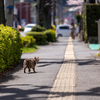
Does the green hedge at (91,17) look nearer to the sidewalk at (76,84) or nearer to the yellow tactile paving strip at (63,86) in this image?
the sidewalk at (76,84)

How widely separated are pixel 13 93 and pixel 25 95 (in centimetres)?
40

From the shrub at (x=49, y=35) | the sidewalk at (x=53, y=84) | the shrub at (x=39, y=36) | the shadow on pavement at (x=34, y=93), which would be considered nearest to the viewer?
the shadow on pavement at (x=34, y=93)

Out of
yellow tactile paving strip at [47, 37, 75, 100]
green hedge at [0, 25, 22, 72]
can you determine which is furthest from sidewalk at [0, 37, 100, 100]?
green hedge at [0, 25, 22, 72]

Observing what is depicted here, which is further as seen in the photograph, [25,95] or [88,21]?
[88,21]

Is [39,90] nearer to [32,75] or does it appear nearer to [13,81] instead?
[13,81]

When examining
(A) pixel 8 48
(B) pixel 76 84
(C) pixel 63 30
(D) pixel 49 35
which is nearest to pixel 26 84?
(B) pixel 76 84

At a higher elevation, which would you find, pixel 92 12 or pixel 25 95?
pixel 92 12

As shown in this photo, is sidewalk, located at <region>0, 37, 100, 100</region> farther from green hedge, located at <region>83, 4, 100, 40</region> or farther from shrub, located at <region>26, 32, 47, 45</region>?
shrub, located at <region>26, 32, 47, 45</region>

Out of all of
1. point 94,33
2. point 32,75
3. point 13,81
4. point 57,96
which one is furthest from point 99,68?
point 94,33

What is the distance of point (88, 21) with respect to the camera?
A: 26.4m

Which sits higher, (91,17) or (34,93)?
(91,17)

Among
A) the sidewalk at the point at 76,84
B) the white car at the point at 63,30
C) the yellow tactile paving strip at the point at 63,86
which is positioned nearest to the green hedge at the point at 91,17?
the sidewalk at the point at 76,84

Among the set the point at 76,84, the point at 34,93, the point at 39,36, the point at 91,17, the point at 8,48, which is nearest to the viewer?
the point at 34,93

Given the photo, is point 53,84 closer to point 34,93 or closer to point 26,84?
point 26,84
